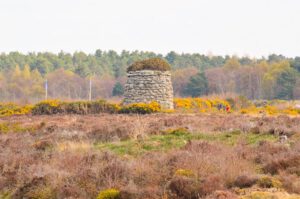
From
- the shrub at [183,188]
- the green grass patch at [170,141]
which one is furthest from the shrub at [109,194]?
the green grass patch at [170,141]

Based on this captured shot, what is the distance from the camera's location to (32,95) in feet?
279

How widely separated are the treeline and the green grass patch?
37567 millimetres

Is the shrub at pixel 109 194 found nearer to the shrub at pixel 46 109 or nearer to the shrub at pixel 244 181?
the shrub at pixel 244 181

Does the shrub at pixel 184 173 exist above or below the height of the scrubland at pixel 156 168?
above

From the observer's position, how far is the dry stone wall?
99.1 feet

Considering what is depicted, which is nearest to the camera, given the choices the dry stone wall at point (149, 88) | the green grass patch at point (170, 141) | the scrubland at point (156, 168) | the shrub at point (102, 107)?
the scrubland at point (156, 168)

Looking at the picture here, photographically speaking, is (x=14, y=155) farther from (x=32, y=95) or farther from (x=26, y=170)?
(x=32, y=95)

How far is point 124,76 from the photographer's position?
96.4 metres

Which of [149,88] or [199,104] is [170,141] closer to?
[149,88]

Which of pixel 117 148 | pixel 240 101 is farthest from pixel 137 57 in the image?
pixel 117 148

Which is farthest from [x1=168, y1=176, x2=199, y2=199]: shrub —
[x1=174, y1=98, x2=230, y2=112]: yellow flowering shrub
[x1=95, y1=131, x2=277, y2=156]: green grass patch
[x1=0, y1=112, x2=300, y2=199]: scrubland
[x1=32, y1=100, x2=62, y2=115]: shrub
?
[x1=174, y1=98, x2=230, y2=112]: yellow flowering shrub

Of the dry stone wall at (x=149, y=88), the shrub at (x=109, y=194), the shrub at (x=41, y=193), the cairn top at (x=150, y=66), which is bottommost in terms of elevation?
the shrub at (x=41, y=193)

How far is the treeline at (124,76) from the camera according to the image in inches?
2766

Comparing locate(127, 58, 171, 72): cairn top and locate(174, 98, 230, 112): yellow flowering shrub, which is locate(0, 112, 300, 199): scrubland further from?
locate(174, 98, 230, 112): yellow flowering shrub
